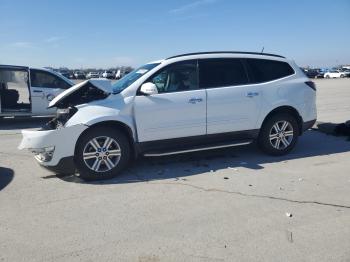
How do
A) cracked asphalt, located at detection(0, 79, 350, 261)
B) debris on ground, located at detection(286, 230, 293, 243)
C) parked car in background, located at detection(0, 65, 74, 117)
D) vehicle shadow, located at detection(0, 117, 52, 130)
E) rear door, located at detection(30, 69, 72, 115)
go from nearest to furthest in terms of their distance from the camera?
1. cracked asphalt, located at detection(0, 79, 350, 261)
2. debris on ground, located at detection(286, 230, 293, 243)
3. vehicle shadow, located at detection(0, 117, 52, 130)
4. parked car in background, located at detection(0, 65, 74, 117)
5. rear door, located at detection(30, 69, 72, 115)

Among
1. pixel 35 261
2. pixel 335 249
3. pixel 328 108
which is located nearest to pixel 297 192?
pixel 335 249

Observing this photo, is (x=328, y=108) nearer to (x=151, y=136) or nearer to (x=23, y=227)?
(x=151, y=136)

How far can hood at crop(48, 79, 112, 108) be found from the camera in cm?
632

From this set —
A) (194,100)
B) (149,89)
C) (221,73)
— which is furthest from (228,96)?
(149,89)

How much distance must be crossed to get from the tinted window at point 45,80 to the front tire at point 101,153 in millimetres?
7046

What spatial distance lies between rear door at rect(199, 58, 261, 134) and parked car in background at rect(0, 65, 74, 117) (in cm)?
669

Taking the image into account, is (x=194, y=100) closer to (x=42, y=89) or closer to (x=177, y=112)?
(x=177, y=112)

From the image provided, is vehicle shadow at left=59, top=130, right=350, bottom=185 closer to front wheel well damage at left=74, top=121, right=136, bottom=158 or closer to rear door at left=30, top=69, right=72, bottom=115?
front wheel well damage at left=74, top=121, right=136, bottom=158

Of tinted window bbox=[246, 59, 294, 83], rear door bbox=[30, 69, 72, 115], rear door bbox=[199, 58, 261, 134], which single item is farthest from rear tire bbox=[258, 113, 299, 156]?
rear door bbox=[30, 69, 72, 115]

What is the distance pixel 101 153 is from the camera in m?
6.16

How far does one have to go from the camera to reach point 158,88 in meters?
6.56

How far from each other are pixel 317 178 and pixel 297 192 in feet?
2.65

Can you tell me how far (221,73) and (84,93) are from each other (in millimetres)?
2343

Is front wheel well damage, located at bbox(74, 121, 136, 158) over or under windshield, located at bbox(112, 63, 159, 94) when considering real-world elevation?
under
